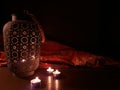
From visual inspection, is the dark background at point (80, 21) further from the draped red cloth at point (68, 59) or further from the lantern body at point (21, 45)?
the lantern body at point (21, 45)

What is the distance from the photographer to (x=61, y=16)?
2.70 metres

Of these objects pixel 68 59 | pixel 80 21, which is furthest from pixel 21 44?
pixel 80 21

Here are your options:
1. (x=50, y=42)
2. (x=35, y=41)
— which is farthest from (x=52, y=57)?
(x=35, y=41)

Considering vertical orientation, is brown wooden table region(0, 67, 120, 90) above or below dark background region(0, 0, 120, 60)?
below

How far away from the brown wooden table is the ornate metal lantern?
0.11 meters

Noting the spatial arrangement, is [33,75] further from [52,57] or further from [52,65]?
[52,57]

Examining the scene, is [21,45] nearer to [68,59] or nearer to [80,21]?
[68,59]

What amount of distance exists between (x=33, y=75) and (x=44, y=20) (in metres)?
0.96

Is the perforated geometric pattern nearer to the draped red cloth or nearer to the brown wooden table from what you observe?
the brown wooden table

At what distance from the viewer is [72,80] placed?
1.83m

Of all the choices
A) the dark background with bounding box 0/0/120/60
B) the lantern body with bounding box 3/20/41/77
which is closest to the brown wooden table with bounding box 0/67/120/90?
the lantern body with bounding box 3/20/41/77

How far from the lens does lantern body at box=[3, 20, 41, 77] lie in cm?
174

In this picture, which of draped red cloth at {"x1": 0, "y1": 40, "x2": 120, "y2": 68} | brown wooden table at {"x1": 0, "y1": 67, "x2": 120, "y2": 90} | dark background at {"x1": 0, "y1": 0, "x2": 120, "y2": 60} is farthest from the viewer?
dark background at {"x1": 0, "y1": 0, "x2": 120, "y2": 60}

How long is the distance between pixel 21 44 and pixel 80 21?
1.06 meters
